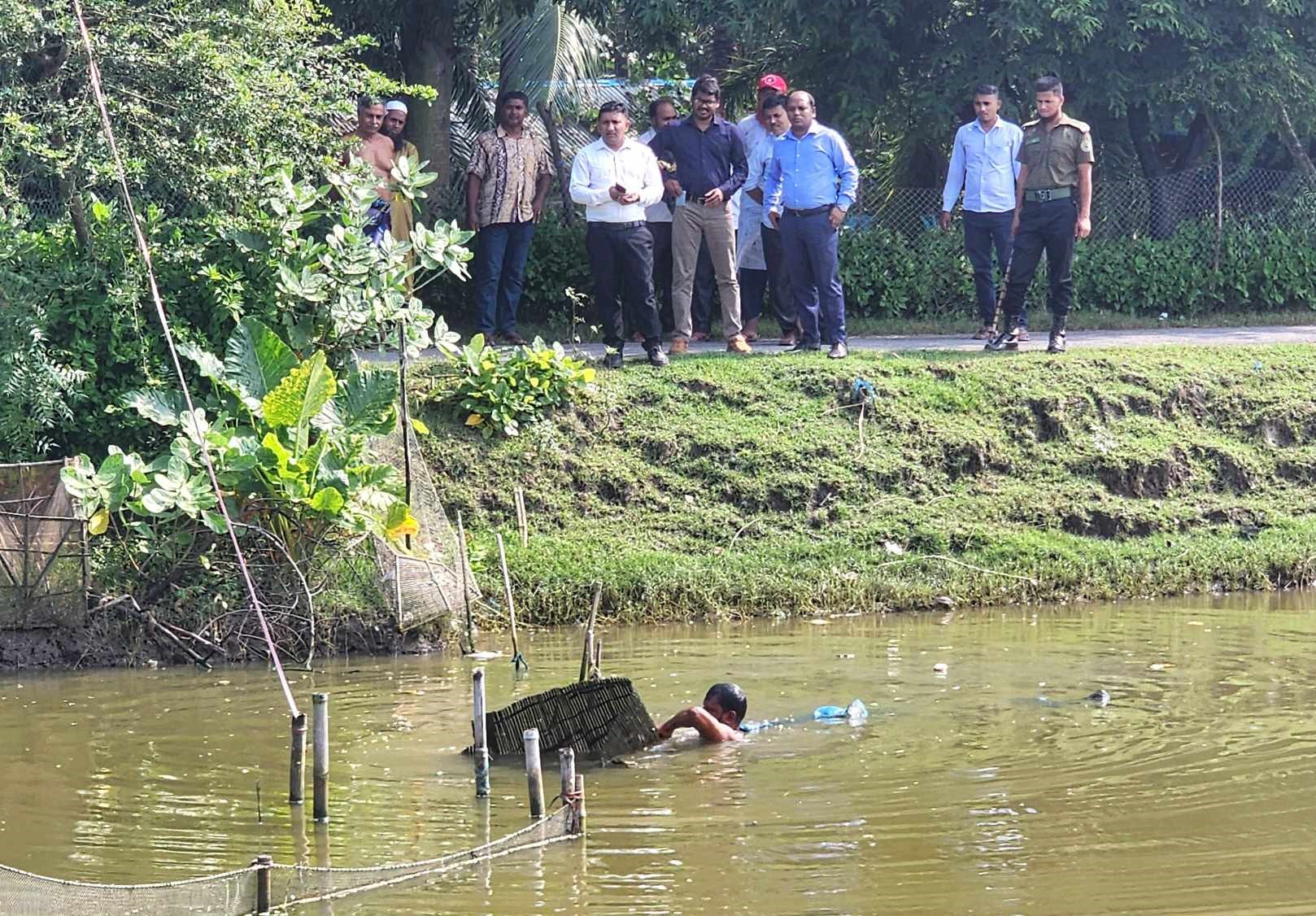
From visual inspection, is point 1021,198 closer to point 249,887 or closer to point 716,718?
point 716,718

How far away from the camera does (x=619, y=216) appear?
49.8ft

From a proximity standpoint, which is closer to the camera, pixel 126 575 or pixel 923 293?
pixel 126 575

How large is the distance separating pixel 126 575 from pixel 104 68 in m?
3.63

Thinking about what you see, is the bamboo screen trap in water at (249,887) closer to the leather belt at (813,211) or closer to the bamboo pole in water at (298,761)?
the bamboo pole in water at (298,761)

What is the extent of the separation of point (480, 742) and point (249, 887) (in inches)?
71.9

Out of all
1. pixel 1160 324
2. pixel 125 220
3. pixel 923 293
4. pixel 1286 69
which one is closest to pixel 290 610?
pixel 125 220

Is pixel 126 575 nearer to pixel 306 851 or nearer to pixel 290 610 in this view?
pixel 290 610

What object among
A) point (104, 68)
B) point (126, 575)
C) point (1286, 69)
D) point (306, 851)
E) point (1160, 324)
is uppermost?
point (1286, 69)

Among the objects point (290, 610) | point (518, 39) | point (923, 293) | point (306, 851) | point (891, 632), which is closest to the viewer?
point (306, 851)

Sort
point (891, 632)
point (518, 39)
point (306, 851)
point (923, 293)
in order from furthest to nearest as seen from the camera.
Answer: point (518, 39) → point (923, 293) → point (891, 632) → point (306, 851)

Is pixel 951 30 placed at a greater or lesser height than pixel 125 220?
greater

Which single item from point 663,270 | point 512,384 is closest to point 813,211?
point 663,270

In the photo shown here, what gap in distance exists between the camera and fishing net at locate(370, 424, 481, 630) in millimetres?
12156

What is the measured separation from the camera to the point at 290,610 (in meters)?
12.0
